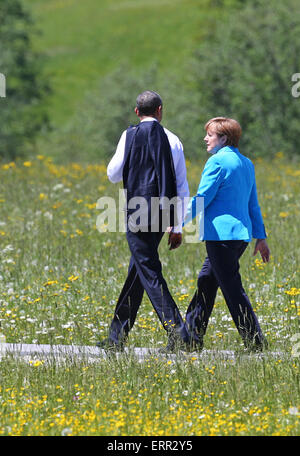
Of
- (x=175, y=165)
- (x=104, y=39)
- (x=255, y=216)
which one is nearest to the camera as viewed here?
(x=175, y=165)

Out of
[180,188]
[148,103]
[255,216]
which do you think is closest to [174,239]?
[180,188]

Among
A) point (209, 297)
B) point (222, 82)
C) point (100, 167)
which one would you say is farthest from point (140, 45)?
point (209, 297)

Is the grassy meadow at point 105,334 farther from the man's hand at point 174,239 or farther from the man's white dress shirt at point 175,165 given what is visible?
the man's white dress shirt at point 175,165

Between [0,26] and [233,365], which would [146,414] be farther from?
[0,26]

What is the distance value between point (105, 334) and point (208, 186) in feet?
5.66

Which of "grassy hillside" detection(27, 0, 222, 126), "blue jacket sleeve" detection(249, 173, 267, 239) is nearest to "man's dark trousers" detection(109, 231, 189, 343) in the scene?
"blue jacket sleeve" detection(249, 173, 267, 239)

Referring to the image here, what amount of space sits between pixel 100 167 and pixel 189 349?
8895 mm

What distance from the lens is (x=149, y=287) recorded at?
5.66 metres

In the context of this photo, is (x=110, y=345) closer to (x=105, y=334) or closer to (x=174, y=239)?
(x=105, y=334)

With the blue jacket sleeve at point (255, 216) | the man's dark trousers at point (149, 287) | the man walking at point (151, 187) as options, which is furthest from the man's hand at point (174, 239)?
the blue jacket sleeve at point (255, 216)

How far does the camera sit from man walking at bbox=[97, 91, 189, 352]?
5.57 metres

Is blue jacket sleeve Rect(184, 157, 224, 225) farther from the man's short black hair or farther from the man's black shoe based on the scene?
the man's black shoe

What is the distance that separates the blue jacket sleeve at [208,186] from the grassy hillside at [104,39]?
181 ft
